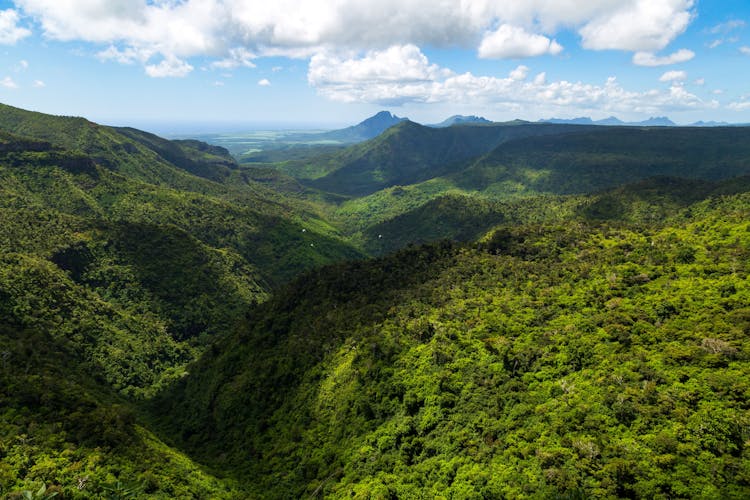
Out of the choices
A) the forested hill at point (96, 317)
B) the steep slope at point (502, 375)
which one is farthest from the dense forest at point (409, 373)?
the forested hill at point (96, 317)

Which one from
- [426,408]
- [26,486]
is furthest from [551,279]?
[26,486]

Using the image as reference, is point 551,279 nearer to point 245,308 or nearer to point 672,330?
point 672,330

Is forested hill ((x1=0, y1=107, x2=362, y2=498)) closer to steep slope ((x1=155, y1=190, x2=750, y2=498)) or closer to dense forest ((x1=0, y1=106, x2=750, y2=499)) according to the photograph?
dense forest ((x1=0, y1=106, x2=750, y2=499))

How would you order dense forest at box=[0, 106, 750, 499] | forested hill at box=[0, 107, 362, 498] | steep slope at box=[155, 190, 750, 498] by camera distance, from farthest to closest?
forested hill at box=[0, 107, 362, 498]
dense forest at box=[0, 106, 750, 499]
steep slope at box=[155, 190, 750, 498]

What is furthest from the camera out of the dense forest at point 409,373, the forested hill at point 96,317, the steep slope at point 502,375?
the forested hill at point 96,317

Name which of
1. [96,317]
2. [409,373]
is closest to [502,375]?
[409,373]

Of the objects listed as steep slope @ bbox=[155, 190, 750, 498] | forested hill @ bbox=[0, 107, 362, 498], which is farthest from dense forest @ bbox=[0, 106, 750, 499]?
forested hill @ bbox=[0, 107, 362, 498]

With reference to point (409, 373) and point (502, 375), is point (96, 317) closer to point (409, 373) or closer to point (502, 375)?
point (409, 373)

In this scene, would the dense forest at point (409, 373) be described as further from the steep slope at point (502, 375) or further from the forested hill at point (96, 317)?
the forested hill at point (96, 317)

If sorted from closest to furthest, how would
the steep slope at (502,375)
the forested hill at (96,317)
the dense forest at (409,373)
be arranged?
the steep slope at (502,375) → the dense forest at (409,373) → the forested hill at (96,317)
